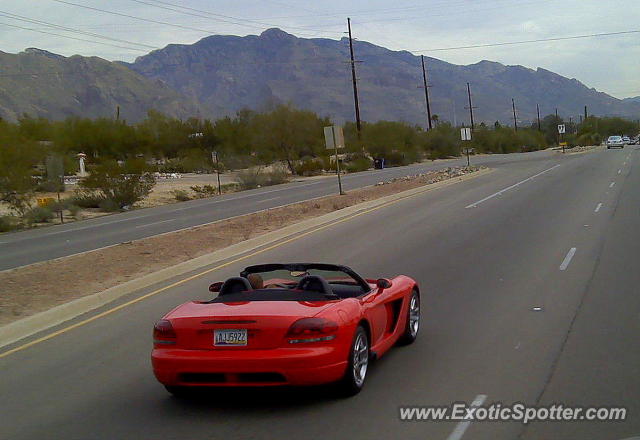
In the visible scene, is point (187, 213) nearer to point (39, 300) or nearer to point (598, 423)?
point (39, 300)

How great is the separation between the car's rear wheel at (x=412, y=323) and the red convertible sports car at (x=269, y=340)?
1.32 meters

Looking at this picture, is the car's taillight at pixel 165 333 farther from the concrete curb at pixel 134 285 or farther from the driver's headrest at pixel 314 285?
the concrete curb at pixel 134 285

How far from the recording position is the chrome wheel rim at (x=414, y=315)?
888cm

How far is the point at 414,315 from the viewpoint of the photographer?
906cm

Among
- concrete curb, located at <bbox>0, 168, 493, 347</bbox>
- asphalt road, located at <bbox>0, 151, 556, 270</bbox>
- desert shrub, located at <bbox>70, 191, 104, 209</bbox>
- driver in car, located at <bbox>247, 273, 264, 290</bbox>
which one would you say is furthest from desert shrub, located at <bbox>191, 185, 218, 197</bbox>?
driver in car, located at <bbox>247, 273, 264, 290</bbox>

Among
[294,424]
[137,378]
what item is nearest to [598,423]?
[294,424]

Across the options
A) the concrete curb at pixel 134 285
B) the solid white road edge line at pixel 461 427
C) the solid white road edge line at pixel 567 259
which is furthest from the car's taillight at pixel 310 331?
the solid white road edge line at pixel 567 259

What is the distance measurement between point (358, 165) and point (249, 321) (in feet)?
227

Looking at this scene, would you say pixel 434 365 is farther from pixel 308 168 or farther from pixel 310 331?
pixel 308 168

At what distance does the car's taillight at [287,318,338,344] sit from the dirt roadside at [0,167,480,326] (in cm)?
610

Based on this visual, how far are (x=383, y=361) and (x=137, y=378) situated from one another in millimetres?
2449

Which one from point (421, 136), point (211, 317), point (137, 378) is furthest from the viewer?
point (421, 136)

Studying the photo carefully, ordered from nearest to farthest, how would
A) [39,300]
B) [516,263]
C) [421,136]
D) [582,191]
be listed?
1. [39,300]
2. [516,263]
3. [582,191]
4. [421,136]

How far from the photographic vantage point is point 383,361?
819 centimetres
